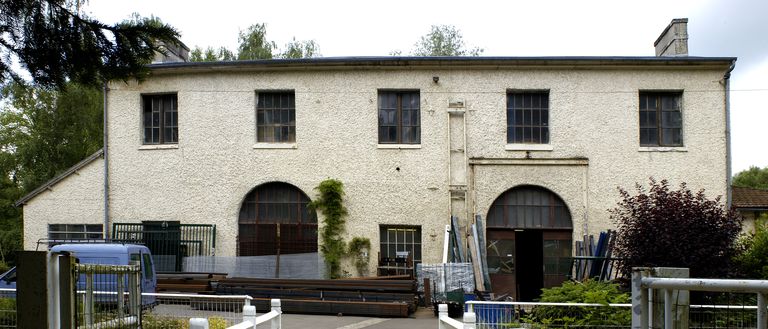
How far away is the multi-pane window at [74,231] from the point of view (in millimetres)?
22828

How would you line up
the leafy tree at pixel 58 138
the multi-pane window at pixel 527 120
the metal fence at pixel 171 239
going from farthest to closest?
the leafy tree at pixel 58 138 → the multi-pane window at pixel 527 120 → the metal fence at pixel 171 239

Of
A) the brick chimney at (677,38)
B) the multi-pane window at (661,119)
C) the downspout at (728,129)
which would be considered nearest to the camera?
the downspout at (728,129)

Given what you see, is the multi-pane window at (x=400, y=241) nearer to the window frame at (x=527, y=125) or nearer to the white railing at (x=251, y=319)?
the window frame at (x=527, y=125)

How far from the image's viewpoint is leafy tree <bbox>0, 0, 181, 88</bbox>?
20.8ft

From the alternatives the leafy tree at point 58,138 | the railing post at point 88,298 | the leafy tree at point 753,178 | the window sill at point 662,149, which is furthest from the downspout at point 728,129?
the leafy tree at point 753,178

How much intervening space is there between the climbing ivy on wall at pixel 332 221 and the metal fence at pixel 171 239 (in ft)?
11.4

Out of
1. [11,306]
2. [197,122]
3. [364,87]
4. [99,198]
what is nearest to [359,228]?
[364,87]

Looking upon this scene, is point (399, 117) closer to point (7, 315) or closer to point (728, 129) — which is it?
point (728, 129)

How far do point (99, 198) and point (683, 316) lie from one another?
21.9 metres

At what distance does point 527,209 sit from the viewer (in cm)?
2159

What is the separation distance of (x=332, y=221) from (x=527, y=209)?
5.85 m

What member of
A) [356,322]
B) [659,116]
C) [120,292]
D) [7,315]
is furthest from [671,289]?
[659,116]

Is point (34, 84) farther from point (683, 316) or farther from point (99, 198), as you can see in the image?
point (99, 198)

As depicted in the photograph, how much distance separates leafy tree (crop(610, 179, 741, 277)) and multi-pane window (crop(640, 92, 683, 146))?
5637mm
